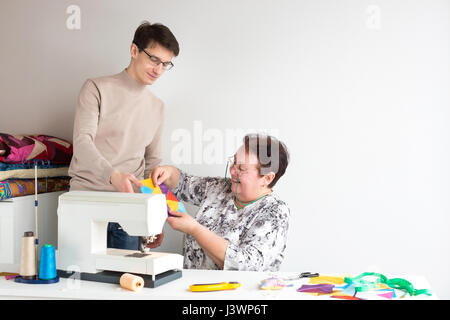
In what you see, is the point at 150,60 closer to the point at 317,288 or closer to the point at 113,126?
the point at 113,126

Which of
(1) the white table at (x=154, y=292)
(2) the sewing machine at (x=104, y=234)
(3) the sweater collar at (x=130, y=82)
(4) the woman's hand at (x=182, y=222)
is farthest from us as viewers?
(3) the sweater collar at (x=130, y=82)

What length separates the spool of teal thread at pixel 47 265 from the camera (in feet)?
5.49

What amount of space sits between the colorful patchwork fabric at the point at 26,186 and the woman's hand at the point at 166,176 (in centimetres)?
69

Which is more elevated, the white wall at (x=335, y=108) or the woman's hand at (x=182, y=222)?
the white wall at (x=335, y=108)

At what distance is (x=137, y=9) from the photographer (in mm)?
2834

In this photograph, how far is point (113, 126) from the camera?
234 cm

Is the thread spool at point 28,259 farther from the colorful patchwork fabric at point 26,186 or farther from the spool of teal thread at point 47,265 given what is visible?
the colorful patchwork fabric at point 26,186

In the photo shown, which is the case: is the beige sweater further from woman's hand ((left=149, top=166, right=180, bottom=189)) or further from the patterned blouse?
the patterned blouse

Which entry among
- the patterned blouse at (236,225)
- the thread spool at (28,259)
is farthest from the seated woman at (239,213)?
the thread spool at (28,259)

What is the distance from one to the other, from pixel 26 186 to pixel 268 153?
1.33 meters

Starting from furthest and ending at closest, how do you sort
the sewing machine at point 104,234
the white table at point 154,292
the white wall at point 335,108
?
the white wall at point 335,108 < the sewing machine at point 104,234 < the white table at point 154,292

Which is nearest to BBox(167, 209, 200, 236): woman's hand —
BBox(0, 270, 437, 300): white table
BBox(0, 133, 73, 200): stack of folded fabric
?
BBox(0, 270, 437, 300): white table
